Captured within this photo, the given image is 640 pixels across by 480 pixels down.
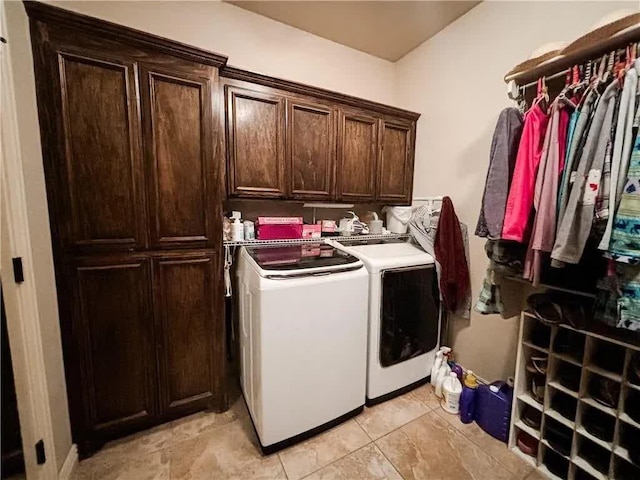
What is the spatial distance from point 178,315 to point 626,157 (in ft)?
6.96

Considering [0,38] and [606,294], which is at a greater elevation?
[0,38]

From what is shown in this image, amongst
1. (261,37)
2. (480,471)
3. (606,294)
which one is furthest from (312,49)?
(480,471)

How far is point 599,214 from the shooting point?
95 centimetres

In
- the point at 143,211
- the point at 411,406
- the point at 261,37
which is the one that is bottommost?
the point at 411,406

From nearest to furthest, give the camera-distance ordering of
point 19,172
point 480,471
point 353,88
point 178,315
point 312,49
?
1. point 19,172
2. point 480,471
3. point 178,315
4. point 312,49
5. point 353,88

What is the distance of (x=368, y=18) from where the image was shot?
6.59ft

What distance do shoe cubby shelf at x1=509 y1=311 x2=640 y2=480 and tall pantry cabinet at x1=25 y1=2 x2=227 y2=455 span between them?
1.79 meters

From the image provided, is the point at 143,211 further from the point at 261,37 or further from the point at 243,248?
the point at 261,37

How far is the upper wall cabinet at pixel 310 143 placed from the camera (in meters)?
1.67

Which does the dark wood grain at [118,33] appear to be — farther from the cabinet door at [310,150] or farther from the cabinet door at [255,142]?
the cabinet door at [310,150]

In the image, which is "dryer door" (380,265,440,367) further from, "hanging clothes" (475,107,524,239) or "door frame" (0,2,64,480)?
"door frame" (0,2,64,480)

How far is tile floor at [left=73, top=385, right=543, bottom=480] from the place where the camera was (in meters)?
1.28

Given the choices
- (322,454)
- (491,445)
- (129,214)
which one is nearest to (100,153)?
(129,214)

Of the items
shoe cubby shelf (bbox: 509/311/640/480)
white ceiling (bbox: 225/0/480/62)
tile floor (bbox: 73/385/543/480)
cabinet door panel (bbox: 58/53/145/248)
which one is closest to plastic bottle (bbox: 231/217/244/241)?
cabinet door panel (bbox: 58/53/145/248)
